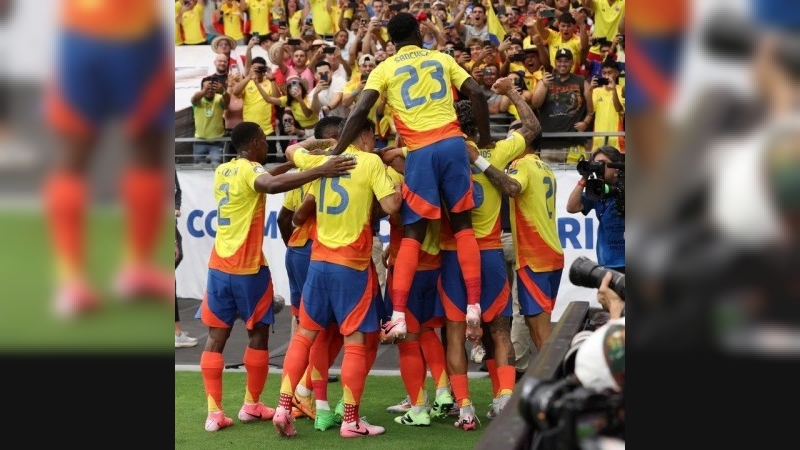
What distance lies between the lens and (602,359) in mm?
2627

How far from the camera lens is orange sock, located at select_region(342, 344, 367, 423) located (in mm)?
6633

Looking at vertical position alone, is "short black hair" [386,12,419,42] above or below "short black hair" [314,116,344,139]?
above

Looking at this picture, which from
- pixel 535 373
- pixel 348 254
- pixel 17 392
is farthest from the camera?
pixel 348 254

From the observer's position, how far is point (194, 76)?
611 inches

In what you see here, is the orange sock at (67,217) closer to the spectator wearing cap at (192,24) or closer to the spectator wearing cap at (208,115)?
the spectator wearing cap at (208,115)

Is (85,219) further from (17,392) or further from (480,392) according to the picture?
(480,392)

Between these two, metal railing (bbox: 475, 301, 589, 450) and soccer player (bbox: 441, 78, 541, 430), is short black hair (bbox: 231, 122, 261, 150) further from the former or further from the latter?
metal railing (bbox: 475, 301, 589, 450)

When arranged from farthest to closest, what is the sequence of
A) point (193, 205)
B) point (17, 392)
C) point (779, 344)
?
point (193, 205)
point (17, 392)
point (779, 344)

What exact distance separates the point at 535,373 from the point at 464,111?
410cm

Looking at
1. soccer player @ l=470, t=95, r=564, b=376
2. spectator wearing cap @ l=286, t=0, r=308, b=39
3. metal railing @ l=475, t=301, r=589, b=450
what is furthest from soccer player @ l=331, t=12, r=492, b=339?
spectator wearing cap @ l=286, t=0, r=308, b=39

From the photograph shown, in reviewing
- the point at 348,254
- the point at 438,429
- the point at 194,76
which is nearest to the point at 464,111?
the point at 348,254

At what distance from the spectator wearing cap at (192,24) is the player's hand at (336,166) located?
11.6 m

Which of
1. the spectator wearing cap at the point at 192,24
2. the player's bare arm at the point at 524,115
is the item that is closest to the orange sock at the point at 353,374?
the player's bare arm at the point at 524,115

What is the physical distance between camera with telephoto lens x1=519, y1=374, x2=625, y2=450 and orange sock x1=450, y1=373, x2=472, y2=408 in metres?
4.62
